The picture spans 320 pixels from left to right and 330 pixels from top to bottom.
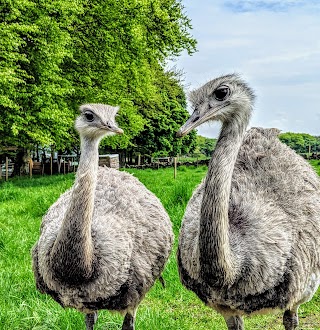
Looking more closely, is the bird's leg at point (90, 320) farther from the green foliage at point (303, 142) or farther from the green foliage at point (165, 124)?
the green foliage at point (165, 124)

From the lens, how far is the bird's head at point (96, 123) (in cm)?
479

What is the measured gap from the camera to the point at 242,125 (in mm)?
3938

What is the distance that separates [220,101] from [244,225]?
38.4 inches

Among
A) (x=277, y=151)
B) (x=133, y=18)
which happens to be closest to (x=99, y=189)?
(x=277, y=151)

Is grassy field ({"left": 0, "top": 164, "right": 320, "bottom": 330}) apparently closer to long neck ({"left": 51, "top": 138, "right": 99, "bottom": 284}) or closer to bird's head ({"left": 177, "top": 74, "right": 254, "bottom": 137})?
long neck ({"left": 51, "top": 138, "right": 99, "bottom": 284})

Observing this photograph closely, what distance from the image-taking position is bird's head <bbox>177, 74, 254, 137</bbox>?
383cm

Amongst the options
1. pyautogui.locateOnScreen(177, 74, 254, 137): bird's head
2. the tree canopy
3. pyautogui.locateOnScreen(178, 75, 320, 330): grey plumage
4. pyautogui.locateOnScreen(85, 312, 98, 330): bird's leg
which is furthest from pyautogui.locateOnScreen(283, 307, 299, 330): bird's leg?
the tree canopy

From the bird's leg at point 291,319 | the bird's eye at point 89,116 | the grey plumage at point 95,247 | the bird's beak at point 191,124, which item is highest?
the bird's eye at point 89,116

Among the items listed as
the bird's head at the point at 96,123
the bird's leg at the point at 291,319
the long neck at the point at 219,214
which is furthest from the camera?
the bird's leg at the point at 291,319

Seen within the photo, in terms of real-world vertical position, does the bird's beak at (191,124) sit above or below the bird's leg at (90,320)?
above

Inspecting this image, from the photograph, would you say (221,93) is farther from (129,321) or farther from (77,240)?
(129,321)

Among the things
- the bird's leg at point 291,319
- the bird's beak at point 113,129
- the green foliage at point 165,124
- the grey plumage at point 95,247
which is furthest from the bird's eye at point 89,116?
the green foliage at point 165,124

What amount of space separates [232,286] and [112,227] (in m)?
1.36

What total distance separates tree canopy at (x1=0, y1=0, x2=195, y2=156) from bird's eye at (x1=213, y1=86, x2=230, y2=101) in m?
14.8
